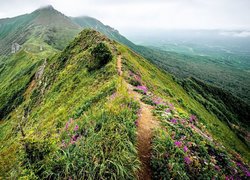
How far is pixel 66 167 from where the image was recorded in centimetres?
607

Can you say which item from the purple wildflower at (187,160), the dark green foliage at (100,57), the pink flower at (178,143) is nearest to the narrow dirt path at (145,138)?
the pink flower at (178,143)

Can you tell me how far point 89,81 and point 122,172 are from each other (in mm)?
18812

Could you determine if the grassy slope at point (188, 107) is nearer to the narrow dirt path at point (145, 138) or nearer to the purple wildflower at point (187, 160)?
the narrow dirt path at point (145, 138)

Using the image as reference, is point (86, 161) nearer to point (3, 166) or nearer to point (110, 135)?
point (110, 135)

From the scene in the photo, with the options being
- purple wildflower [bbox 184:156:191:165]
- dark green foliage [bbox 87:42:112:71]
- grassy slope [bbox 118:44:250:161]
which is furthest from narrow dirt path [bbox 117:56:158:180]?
dark green foliage [bbox 87:42:112:71]

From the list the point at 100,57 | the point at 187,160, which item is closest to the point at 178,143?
the point at 187,160

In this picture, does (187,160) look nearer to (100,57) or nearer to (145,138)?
(145,138)

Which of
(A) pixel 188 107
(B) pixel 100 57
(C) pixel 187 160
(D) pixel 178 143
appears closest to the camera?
(C) pixel 187 160

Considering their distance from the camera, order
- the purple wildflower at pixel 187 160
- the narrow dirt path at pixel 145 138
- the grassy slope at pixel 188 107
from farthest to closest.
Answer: the grassy slope at pixel 188 107, the purple wildflower at pixel 187 160, the narrow dirt path at pixel 145 138

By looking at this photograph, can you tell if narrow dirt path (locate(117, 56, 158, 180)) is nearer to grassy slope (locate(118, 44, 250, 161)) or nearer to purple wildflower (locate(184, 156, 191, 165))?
purple wildflower (locate(184, 156, 191, 165))

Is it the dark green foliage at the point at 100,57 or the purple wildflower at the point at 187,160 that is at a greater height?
the dark green foliage at the point at 100,57

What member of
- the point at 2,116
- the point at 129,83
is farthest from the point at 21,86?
the point at 129,83

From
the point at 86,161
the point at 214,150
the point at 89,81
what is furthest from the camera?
the point at 89,81

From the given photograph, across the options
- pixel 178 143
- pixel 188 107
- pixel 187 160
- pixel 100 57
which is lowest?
pixel 188 107
